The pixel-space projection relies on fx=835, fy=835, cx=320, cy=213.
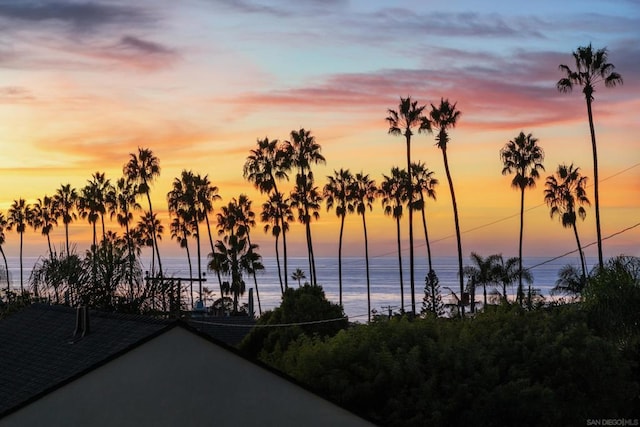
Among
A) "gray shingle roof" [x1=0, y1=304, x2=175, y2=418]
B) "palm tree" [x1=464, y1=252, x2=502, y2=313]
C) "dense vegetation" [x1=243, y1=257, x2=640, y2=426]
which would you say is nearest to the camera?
"gray shingle roof" [x1=0, y1=304, x2=175, y2=418]

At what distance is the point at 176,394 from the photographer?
20703 mm

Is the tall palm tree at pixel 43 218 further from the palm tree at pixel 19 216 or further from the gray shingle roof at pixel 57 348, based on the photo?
the gray shingle roof at pixel 57 348

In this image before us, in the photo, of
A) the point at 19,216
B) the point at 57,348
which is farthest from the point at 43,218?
the point at 57,348

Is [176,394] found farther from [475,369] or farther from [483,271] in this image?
[483,271]

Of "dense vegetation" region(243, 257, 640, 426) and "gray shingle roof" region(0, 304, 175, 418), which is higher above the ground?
"gray shingle roof" region(0, 304, 175, 418)

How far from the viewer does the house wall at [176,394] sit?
1994 centimetres

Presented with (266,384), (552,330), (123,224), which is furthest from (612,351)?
(123,224)

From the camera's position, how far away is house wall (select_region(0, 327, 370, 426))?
65.4 ft

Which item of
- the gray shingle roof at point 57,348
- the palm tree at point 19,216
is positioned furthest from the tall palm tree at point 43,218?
the gray shingle roof at point 57,348

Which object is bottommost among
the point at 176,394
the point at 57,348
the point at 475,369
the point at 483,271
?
the point at 475,369

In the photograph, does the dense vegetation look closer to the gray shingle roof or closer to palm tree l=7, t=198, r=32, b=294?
the gray shingle roof

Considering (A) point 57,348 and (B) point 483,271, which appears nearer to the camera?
(A) point 57,348

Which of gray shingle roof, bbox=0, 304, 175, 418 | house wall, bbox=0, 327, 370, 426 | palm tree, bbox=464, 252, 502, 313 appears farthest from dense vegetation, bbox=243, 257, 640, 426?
palm tree, bbox=464, 252, 502, 313

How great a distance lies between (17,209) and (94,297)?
116906 millimetres
